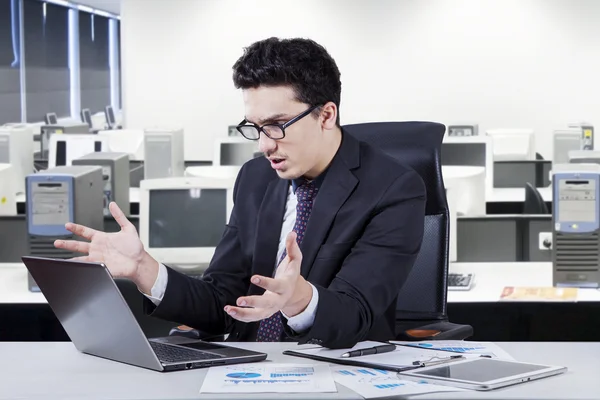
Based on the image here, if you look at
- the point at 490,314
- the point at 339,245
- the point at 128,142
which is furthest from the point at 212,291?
the point at 128,142

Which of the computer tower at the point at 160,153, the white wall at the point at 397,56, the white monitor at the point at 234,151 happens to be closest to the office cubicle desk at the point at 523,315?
the white monitor at the point at 234,151

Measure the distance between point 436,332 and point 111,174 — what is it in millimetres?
2786

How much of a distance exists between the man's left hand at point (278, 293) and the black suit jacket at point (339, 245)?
0.21 m

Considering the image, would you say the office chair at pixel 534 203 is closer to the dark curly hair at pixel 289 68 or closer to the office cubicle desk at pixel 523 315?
the office cubicle desk at pixel 523 315

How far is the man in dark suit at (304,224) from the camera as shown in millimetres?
2080

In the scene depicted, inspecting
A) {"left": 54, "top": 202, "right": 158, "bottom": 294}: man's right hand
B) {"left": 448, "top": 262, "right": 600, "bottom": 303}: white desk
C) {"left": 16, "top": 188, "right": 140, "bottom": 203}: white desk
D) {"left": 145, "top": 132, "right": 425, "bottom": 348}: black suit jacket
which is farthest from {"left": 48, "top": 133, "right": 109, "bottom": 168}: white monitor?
{"left": 54, "top": 202, "right": 158, "bottom": 294}: man's right hand

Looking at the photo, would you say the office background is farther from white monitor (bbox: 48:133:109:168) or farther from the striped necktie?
the striped necktie

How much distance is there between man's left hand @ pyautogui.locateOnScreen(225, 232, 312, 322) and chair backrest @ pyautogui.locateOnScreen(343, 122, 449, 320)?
0.90 meters

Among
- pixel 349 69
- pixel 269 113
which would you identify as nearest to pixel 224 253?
pixel 269 113

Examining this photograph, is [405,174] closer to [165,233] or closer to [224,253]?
[224,253]

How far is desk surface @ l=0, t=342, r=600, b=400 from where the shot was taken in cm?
162

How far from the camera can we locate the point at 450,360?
1.86 metres

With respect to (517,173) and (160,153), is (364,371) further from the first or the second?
(517,173)

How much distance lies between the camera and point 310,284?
1.92 metres
